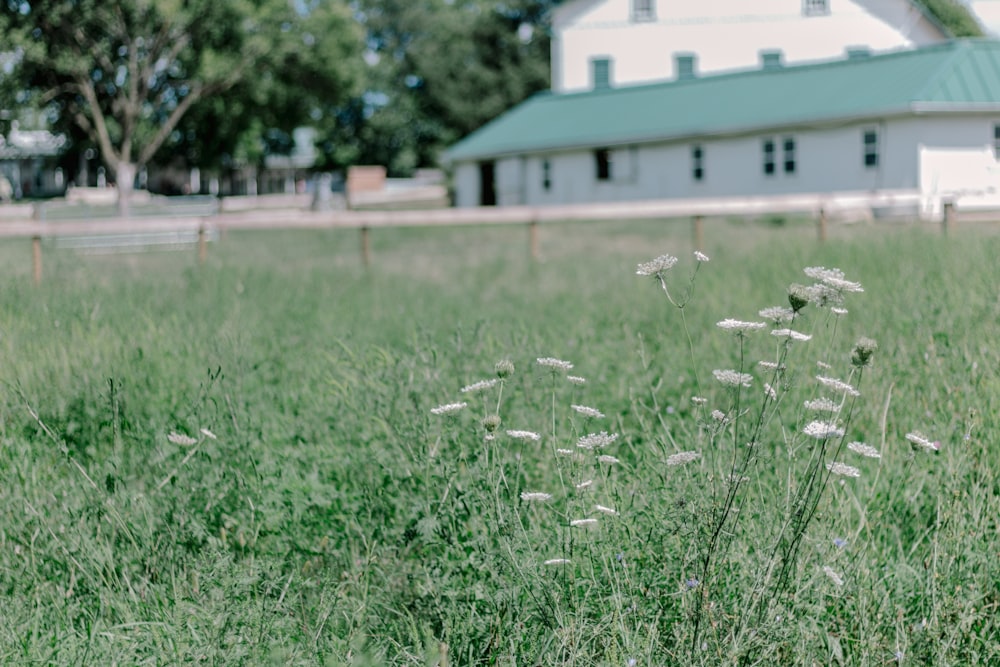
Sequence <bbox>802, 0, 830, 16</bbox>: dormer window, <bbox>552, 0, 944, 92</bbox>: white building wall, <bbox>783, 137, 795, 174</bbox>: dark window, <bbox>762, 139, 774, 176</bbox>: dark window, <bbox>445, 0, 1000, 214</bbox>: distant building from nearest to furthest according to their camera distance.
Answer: <bbox>445, 0, 1000, 214</bbox>: distant building, <bbox>783, 137, 795, 174</bbox>: dark window, <bbox>762, 139, 774, 176</bbox>: dark window, <bbox>552, 0, 944, 92</bbox>: white building wall, <bbox>802, 0, 830, 16</bbox>: dormer window

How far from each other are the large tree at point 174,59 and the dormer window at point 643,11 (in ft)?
34.3

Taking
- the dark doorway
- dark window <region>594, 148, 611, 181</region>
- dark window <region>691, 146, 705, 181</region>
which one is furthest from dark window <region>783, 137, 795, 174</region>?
the dark doorway

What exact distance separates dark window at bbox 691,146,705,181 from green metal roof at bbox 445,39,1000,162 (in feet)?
3.19

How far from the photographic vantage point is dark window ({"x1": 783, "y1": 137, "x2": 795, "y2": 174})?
33.0 metres

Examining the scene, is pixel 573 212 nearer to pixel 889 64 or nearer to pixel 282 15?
pixel 889 64

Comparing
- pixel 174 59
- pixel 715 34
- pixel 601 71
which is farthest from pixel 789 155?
pixel 174 59

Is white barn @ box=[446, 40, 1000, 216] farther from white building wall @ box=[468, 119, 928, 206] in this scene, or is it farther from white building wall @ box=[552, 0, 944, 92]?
white building wall @ box=[552, 0, 944, 92]

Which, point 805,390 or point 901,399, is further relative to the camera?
point 805,390

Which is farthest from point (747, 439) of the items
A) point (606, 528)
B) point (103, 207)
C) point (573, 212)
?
point (103, 207)

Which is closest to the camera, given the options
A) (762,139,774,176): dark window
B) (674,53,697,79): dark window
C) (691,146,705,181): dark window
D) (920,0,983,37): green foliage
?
(762,139,774,176): dark window

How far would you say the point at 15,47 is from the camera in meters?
37.4

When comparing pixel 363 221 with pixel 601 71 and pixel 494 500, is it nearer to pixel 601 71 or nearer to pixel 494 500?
pixel 494 500

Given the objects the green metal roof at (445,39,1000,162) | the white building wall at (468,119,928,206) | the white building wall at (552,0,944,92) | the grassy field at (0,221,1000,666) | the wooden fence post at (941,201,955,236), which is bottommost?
the grassy field at (0,221,1000,666)

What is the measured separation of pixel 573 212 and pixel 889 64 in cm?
1840
